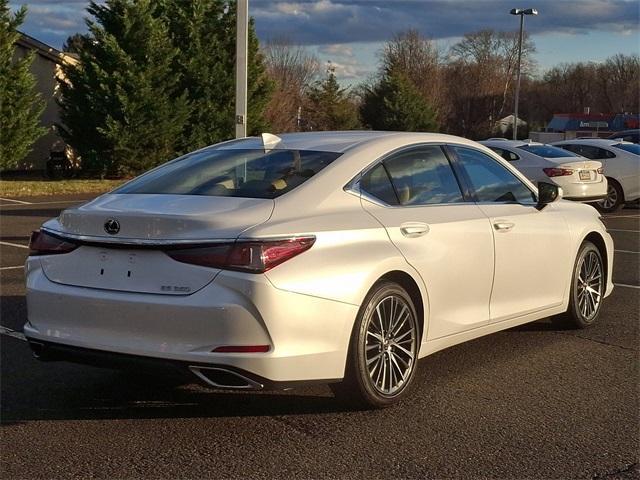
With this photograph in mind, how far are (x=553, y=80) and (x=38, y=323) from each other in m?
105

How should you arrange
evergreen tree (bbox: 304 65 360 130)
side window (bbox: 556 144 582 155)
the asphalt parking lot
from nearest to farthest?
the asphalt parking lot < side window (bbox: 556 144 582 155) < evergreen tree (bbox: 304 65 360 130)

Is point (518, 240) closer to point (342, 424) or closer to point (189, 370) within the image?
point (342, 424)

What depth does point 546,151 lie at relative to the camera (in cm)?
1773

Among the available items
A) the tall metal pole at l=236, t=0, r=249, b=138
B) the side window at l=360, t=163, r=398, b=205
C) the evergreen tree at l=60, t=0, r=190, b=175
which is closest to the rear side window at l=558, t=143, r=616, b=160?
the tall metal pole at l=236, t=0, r=249, b=138

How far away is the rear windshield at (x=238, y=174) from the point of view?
484cm

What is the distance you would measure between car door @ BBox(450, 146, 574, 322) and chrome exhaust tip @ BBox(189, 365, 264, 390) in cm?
212

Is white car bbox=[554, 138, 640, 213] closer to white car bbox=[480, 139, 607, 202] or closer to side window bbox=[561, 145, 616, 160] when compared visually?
side window bbox=[561, 145, 616, 160]

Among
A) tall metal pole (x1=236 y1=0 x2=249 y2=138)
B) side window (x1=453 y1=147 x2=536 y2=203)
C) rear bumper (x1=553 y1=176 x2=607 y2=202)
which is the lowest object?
rear bumper (x1=553 y1=176 x2=607 y2=202)

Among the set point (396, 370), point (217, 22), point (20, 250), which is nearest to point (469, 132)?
point (217, 22)

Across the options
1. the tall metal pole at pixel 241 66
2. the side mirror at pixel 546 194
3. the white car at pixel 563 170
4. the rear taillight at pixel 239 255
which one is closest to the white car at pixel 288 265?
the rear taillight at pixel 239 255

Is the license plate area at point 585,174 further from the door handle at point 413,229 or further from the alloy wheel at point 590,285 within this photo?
the door handle at point 413,229

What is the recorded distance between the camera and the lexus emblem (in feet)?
14.4

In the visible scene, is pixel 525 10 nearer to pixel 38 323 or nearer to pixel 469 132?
pixel 469 132

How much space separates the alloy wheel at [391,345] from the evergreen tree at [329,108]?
45.1 metres
